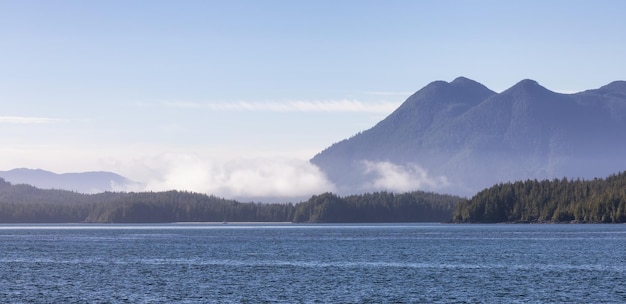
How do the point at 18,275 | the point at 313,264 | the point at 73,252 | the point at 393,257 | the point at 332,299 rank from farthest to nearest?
the point at 73,252, the point at 393,257, the point at 313,264, the point at 18,275, the point at 332,299

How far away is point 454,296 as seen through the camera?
8856 cm

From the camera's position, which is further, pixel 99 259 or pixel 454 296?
pixel 99 259

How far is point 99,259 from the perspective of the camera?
14575 cm

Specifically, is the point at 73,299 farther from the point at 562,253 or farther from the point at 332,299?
the point at 562,253

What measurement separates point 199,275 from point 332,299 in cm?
2932

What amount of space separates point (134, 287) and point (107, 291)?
4.21 m

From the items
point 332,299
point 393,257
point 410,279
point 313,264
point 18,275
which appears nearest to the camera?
point 332,299

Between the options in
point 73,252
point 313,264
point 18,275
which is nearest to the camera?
point 18,275

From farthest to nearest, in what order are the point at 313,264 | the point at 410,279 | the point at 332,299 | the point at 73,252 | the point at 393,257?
1. the point at 73,252
2. the point at 393,257
3. the point at 313,264
4. the point at 410,279
5. the point at 332,299

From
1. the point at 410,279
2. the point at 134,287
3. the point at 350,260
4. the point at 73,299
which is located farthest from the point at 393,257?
the point at 73,299

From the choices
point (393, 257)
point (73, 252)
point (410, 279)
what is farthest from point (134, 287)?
point (73, 252)

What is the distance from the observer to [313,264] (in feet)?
424

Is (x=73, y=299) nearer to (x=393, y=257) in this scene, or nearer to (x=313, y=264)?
(x=313, y=264)

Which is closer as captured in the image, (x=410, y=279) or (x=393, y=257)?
(x=410, y=279)
